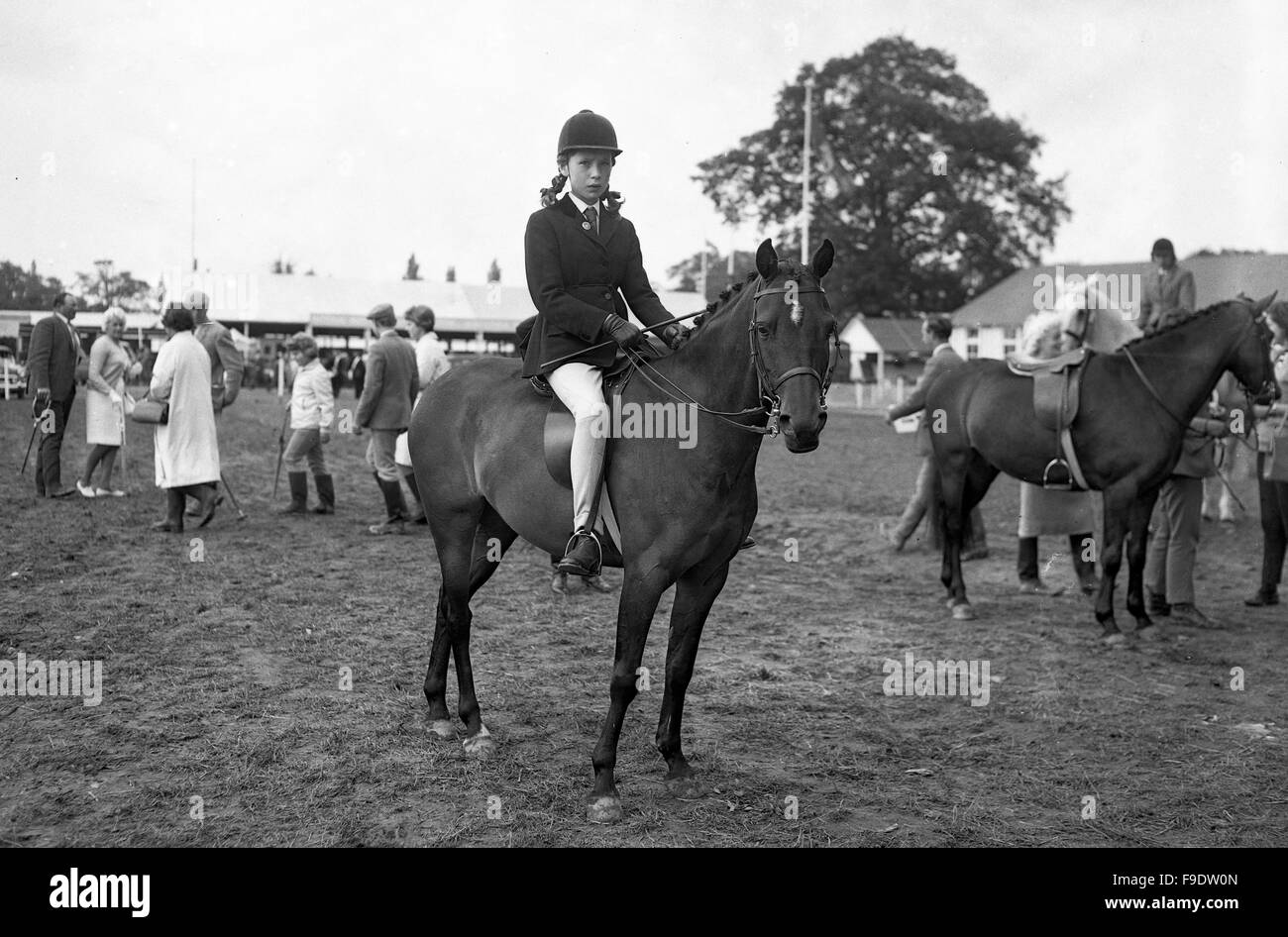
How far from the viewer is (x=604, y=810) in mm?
4492

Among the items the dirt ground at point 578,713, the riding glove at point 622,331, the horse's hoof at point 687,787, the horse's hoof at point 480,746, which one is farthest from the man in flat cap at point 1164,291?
the horse's hoof at point 480,746

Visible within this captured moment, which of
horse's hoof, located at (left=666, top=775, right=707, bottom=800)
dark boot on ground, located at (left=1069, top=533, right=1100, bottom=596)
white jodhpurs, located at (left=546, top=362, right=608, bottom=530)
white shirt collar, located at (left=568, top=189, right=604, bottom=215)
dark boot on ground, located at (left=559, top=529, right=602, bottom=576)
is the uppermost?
white shirt collar, located at (left=568, top=189, right=604, bottom=215)

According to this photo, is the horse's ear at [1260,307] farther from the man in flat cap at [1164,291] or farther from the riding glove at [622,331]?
the riding glove at [622,331]

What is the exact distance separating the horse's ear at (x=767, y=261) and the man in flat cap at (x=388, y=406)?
311 inches

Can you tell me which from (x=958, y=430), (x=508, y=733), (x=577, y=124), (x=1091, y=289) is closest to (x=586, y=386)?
(x=577, y=124)

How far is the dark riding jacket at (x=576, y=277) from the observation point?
4.95 metres

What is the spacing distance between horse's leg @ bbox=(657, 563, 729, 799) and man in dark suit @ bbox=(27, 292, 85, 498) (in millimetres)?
10771

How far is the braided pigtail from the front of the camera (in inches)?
203

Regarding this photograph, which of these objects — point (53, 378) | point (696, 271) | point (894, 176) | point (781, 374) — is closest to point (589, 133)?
point (781, 374)

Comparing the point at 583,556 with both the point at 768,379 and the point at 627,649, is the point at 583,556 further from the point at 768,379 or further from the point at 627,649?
the point at 768,379

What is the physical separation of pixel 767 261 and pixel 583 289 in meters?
1.10

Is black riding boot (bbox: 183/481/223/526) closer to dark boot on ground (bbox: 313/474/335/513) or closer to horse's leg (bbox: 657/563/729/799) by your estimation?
dark boot on ground (bbox: 313/474/335/513)

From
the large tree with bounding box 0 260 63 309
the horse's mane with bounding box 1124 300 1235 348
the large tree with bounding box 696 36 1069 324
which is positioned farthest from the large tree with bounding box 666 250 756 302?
the horse's mane with bounding box 1124 300 1235 348
